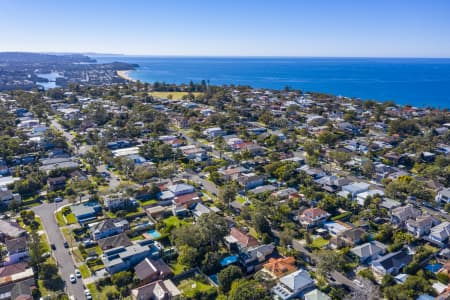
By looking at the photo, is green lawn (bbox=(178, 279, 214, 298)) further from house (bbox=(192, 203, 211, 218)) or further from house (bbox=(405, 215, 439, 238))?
house (bbox=(405, 215, 439, 238))

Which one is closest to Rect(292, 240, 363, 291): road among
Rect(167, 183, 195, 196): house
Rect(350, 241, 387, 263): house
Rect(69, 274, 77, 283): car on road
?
Rect(350, 241, 387, 263): house

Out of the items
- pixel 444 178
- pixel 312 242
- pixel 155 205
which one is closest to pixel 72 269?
pixel 155 205

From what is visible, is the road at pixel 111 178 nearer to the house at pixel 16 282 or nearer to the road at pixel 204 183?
the road at pixel 204 183

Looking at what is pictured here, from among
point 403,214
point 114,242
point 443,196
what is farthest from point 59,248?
point 443,196

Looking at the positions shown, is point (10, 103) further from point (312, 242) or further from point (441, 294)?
point (441, 294)

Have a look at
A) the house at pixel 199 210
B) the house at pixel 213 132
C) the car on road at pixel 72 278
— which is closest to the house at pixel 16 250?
the car on road at pixel 72 278

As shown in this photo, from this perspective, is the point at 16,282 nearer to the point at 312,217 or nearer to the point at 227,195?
the point at 227,195
